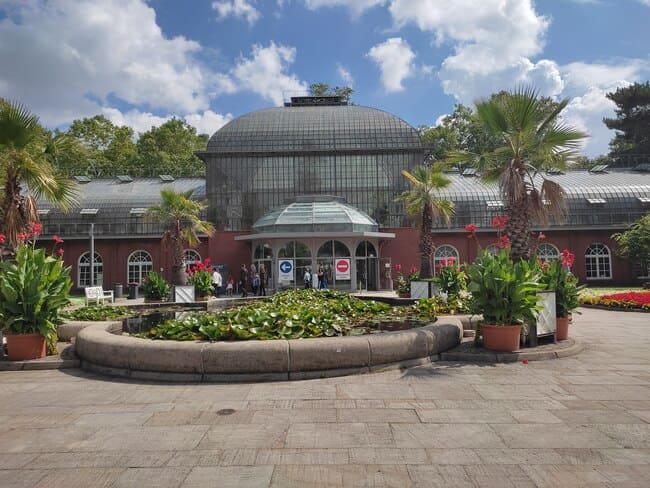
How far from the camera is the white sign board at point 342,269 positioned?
27531mm

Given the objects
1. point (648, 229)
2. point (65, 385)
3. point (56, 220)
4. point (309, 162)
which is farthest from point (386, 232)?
point (65, 385)

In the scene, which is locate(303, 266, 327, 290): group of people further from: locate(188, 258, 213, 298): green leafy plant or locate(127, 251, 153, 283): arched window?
locate(127, 251, 153, 283): arched window

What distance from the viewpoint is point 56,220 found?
106 feet

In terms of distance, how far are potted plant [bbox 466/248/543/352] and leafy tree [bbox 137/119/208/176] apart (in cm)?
4364

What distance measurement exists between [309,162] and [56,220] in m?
17.4

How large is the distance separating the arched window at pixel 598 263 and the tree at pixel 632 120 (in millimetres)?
25341

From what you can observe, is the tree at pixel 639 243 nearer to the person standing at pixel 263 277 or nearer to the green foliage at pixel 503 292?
the person standing at pixel 263 277

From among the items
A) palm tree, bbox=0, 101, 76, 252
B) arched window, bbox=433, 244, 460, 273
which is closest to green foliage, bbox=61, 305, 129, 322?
palm tree, bbox=0, 101, 76, 252

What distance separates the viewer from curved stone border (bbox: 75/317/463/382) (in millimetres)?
6621

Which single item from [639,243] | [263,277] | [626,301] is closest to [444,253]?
[639,243]

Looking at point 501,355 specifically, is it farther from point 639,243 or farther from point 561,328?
point 639,243

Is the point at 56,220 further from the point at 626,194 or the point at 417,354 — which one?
the point at 626,194

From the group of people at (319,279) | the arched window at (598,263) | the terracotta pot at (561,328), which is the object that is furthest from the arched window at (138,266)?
the arched window at (598,263)

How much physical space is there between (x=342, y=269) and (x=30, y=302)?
20.5 metres
